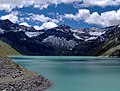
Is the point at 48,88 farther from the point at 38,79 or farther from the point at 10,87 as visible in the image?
the point at 10,87

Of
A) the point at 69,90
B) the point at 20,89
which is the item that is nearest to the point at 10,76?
the point at 20,89

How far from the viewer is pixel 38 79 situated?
215ft

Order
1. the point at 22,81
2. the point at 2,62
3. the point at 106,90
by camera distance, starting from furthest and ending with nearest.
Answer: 1. the point at 2,62
2. the point at 106,90
3. the point at 22,81

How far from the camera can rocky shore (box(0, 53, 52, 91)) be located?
54594 millimetres

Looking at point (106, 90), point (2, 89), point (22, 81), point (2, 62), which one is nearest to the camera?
point (2, 89)

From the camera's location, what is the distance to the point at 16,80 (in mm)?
57625

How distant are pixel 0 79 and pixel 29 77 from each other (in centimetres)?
675

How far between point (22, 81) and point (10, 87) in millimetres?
4554

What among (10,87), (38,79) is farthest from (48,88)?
(10,87)

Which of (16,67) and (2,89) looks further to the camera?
(16,67)

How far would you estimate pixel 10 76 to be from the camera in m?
62.4

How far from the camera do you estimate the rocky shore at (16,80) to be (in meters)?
54.6

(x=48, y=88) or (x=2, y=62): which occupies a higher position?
(x=2, y=62)

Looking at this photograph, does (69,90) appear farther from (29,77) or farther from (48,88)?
(29,77)
